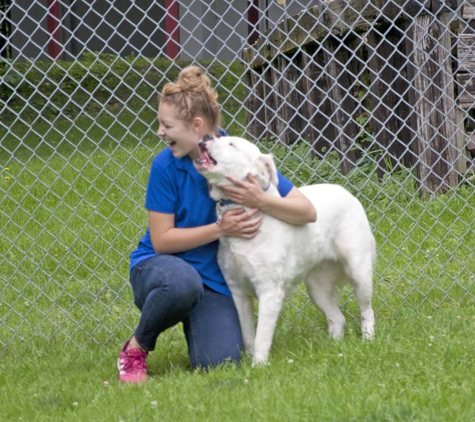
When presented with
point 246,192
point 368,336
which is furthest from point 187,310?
point 368,336

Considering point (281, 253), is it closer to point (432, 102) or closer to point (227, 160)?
point (227, 160)

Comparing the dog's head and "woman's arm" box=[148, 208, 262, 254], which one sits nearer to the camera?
the dog's head

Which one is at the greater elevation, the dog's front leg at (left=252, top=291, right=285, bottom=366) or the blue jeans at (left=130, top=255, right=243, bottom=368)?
the dog's front leg at (left=252, top=291, right=285, bottom=366)

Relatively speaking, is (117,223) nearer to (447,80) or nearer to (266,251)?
(447,80)

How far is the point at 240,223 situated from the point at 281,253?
8.5 inches

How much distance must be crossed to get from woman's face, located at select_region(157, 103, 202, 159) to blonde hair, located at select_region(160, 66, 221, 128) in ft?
0.07

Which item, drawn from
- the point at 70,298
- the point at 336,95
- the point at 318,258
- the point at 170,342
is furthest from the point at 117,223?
the point at 318,258

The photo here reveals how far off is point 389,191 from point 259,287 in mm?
2887

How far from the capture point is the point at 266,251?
3.61 m

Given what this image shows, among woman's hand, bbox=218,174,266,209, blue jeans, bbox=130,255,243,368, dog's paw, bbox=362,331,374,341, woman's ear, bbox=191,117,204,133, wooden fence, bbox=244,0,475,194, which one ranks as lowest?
blue jeans, bbox=130,255,243,368

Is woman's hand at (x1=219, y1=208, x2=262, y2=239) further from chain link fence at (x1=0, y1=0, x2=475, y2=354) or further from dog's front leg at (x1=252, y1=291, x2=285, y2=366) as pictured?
chain link fence at (x1=0, y1=0, x2=475, y2=354)

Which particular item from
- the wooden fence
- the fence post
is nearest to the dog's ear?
the wooden fence

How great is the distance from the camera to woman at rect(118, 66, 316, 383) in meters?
3.62

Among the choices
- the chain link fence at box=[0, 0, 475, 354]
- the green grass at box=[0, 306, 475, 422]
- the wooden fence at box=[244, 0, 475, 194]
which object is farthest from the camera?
the wooden fence at box=[244, 0, 475, 194]
